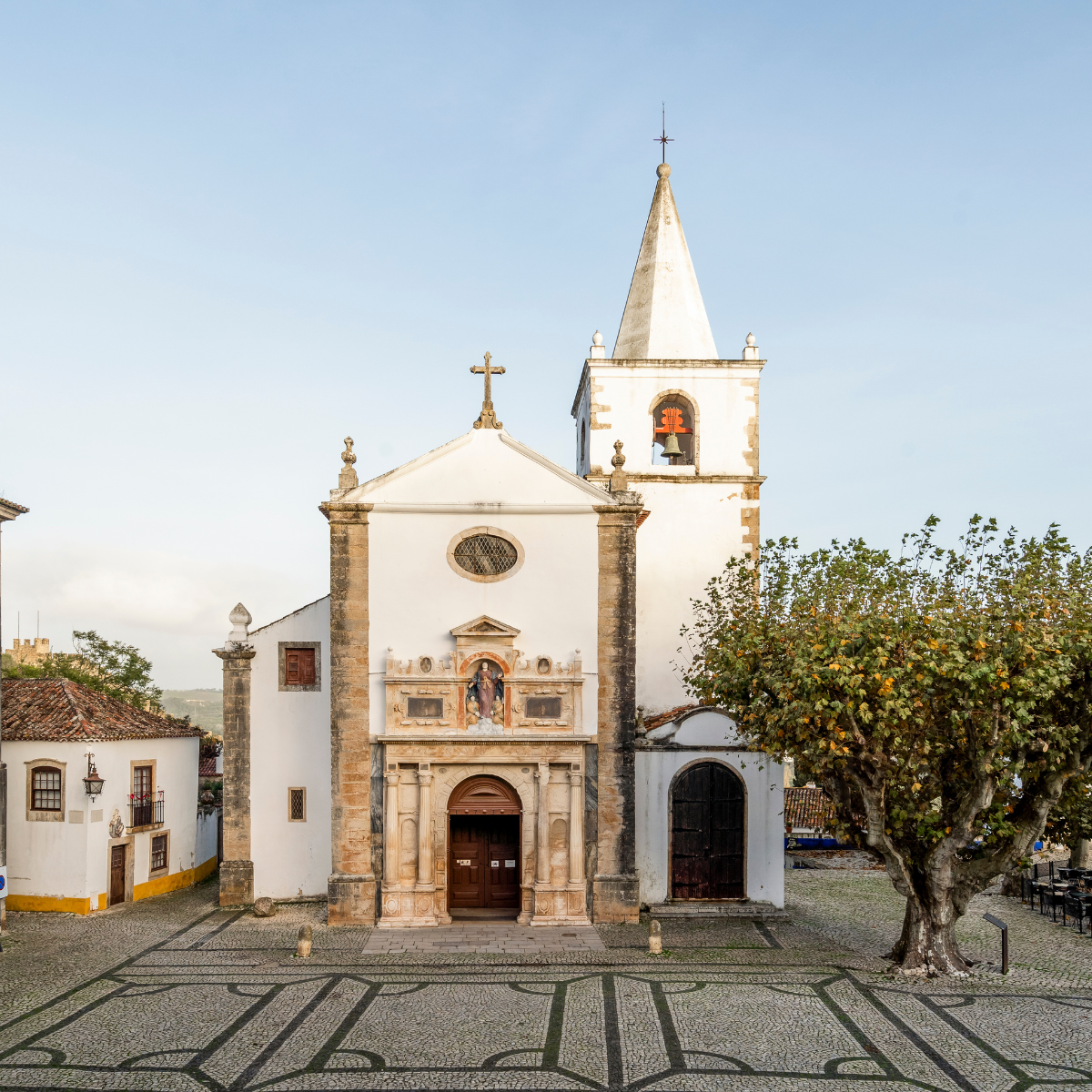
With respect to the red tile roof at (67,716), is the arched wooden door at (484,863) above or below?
below

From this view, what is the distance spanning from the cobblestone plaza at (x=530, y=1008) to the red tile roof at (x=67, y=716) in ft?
14.0

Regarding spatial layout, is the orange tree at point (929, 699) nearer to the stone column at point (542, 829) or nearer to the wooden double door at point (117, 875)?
the stone column at point (542, 829)

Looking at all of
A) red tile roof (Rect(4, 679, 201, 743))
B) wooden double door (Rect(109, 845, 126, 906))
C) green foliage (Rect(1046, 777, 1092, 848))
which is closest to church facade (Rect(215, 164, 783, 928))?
wooden double door (Rect(109, 845, 126, 906))

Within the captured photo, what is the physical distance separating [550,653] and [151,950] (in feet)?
32.6

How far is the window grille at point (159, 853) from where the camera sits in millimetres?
25797

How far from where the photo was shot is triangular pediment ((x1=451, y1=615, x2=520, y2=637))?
21656 millimetres

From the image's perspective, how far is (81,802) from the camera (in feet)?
76.8

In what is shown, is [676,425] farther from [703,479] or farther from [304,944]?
[304,944]

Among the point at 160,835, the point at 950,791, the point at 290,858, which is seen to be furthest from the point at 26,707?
the point at 950,791

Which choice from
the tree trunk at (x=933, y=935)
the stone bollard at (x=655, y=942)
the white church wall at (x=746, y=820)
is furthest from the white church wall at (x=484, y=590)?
the tree trunk at (x=933, y=935)

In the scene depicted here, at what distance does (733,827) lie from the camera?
2292 cm

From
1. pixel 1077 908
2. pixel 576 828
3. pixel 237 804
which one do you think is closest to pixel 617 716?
pixel 576 828

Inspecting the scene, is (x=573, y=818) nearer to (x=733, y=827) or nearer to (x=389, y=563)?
(x=733, y=827)

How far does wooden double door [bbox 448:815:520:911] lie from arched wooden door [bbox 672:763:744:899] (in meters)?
3.75
